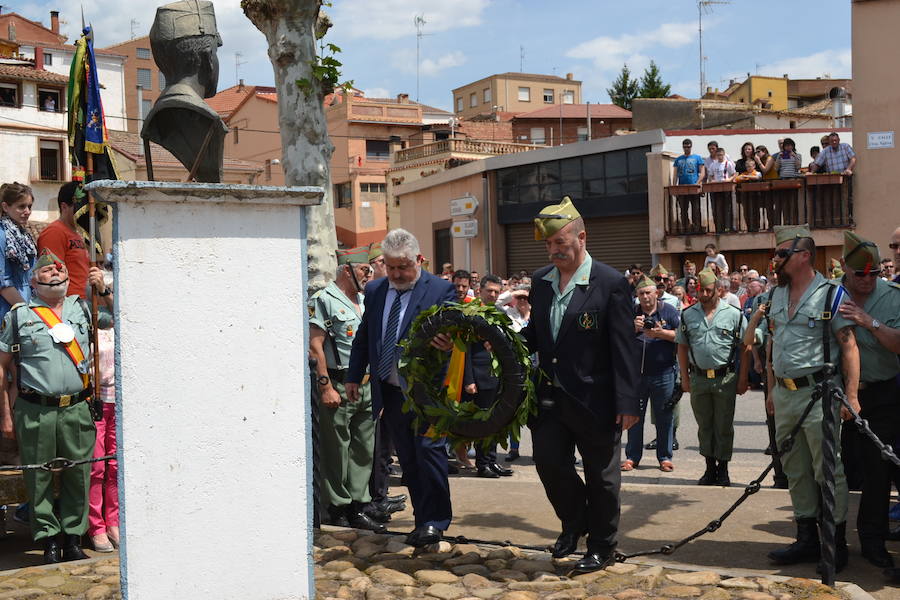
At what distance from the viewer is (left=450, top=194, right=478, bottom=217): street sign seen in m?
34.4

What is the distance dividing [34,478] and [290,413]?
2.66 m

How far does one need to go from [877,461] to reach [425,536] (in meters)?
2.86

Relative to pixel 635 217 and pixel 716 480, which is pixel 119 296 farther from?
pixel 635 217

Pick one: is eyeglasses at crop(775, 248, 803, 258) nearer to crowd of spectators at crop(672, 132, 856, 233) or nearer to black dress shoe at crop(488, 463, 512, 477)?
black dress shoe at crop(488, 463, 512, 477)

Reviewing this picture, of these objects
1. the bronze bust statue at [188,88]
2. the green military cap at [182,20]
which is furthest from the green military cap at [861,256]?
the green military cap at [182,20]

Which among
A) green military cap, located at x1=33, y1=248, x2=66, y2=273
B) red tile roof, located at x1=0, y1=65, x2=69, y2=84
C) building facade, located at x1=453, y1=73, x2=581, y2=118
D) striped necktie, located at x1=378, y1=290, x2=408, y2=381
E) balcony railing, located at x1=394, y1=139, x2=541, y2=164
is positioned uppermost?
building facade, located at x1=453, y1=73, x2=581, y2=118

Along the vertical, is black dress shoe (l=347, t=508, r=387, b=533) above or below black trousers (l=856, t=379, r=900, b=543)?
below

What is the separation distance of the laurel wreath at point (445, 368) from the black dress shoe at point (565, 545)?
0.67 metres

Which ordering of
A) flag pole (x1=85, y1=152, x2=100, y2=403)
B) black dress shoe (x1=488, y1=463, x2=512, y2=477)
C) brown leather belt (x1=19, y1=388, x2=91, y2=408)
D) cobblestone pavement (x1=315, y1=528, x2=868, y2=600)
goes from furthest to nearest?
black dress shoe (x1=488, y1=463, x2=512, y2=477)
brown leather belt (x1=19, y1=388, x2=91, y2=408)
flag pole (x1=85, y1=152, x2=100, y2=403)
cobblestone pavement (x1=315, y1=528, x2=868, y2=600)

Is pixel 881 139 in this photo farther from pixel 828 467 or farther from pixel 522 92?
pixel 522 92

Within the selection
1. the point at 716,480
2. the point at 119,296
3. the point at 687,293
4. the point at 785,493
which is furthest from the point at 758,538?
the point at 687,293

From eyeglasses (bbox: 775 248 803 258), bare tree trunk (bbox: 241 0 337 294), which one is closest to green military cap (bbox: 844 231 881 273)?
eyeglasses (bbox: 775 248 803 258)

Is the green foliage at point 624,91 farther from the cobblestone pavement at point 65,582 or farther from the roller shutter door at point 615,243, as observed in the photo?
the cobblestone pavement at point 65,582

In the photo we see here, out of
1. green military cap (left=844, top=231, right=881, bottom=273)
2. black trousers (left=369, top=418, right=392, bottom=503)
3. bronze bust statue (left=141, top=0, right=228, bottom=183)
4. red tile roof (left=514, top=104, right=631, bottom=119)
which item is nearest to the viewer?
bronze bust statue (left=141, top=0, right=228, bottom=183)
